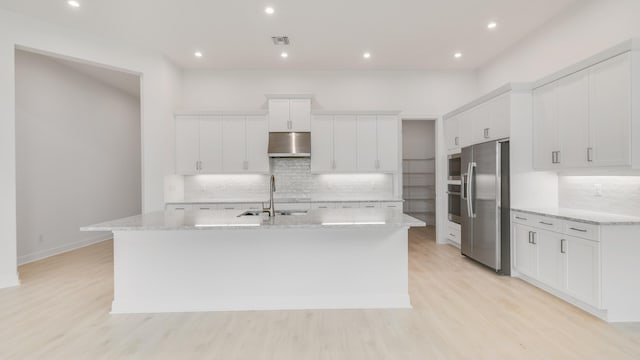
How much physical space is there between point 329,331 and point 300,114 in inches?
148

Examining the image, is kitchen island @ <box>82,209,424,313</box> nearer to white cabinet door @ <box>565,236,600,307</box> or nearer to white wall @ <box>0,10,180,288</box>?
white cabinet door @ <box>565,236,600,307</box>

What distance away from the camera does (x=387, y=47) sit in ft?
15.6

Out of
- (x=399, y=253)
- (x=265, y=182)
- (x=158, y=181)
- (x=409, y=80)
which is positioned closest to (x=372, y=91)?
(x=409, y=80)

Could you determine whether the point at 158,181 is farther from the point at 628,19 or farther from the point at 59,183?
the point at 628,19

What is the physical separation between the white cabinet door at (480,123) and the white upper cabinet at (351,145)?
4.22 feet

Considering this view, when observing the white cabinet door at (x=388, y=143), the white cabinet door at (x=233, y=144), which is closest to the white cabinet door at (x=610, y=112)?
the white cabinet door at (x=388, y=143)

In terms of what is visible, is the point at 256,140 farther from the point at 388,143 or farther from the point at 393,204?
the point at 393,204

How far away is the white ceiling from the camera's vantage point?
3.57 m

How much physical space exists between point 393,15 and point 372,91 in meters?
2.03

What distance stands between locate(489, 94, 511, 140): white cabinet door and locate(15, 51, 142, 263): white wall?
7.03 meters

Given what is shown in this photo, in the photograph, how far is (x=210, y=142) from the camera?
539 centimetres

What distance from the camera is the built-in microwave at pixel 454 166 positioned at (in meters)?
5.00

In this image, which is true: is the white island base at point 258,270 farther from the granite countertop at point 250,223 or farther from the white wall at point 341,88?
the white wall at point 341,88

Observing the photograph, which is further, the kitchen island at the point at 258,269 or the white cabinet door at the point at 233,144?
the white cabinet door at the point at 233,144
